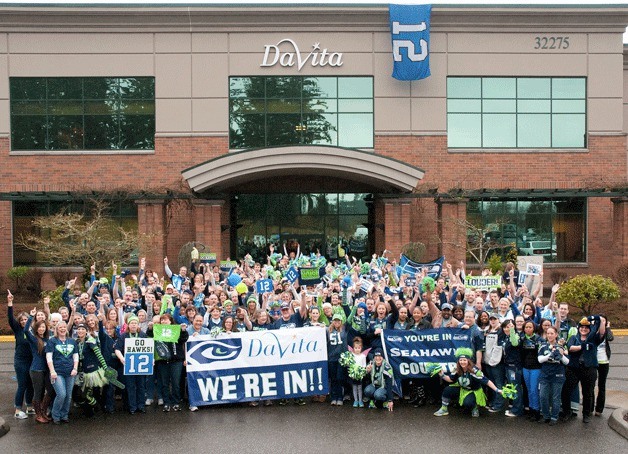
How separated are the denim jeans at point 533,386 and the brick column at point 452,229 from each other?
56.5ft

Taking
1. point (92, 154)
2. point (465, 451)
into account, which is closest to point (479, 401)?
point (465, 451)

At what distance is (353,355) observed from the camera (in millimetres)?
11891

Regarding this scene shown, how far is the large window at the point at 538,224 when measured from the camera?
3012 cm

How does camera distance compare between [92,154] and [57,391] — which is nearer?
[57,391]

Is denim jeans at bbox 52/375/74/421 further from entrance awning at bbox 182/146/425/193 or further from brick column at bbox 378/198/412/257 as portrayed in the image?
brick column at bbox 378/198/412/257

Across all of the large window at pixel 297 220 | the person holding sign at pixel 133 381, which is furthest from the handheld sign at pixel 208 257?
the person holding sign at pixel 133 381

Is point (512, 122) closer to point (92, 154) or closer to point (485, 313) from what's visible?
point (92, 154)

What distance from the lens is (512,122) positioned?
3022cm

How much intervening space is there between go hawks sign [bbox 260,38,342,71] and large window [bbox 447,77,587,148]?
4.86 metres

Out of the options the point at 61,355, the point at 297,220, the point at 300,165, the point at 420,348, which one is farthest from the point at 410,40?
the point at 61,355

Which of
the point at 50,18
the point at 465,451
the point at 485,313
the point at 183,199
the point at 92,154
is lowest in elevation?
the point at 465,451

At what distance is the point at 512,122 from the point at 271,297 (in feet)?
62.9

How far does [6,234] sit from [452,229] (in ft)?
57.2

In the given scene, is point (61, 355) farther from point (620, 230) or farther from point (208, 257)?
point (620, 230)
